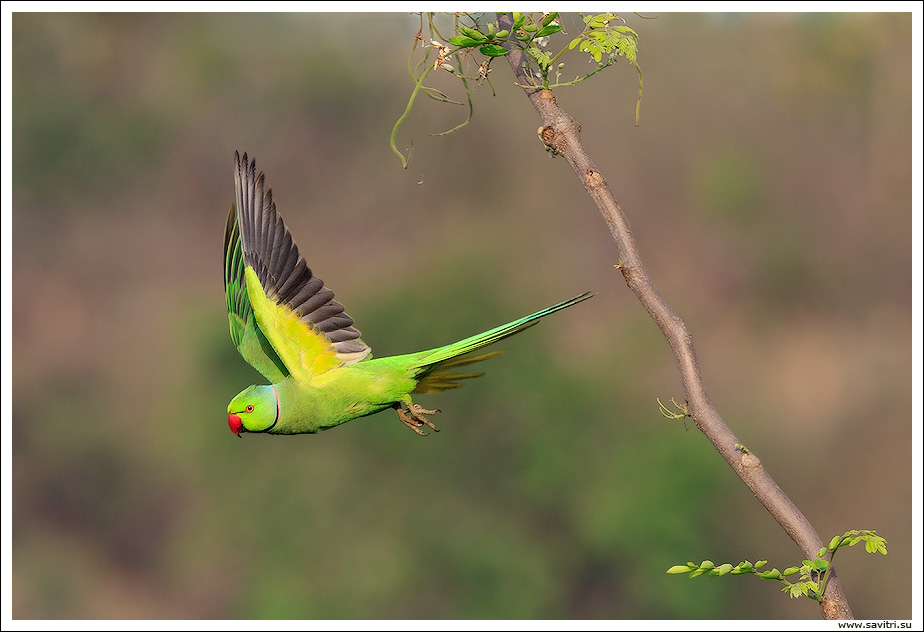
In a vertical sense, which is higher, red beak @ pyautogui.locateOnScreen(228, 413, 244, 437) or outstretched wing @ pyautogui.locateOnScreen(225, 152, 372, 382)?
outstretched wing @ pyautogui.locateOnScreen(225, 152, 372, 382)

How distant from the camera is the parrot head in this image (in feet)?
5.82

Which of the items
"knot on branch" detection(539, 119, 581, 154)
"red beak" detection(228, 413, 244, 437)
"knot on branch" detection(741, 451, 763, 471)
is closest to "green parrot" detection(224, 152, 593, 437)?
"red beak" detection(228, 413, 244, 437)

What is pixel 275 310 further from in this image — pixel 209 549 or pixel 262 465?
pixel 209 549

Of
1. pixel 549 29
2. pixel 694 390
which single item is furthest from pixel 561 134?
pixel 694 390

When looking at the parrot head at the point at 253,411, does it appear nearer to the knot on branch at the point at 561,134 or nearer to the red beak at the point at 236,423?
the red beak at the point at 236,423

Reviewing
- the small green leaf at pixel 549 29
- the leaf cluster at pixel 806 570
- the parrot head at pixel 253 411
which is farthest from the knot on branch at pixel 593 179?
the parrot head at pixel 253 411

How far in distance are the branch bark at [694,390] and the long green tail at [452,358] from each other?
0.99 ft

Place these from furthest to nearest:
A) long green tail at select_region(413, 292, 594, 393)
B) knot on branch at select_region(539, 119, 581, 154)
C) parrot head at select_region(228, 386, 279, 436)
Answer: parrot head at select_region(228, 386, 279, 436) → long green tail at select_region(413, 292, 594, 393) → knot on branch at select_region(539, 119, 581, 154)

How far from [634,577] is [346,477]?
303 centimetres

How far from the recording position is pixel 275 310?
5.89 ft

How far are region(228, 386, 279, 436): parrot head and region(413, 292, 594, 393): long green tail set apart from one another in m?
0.30

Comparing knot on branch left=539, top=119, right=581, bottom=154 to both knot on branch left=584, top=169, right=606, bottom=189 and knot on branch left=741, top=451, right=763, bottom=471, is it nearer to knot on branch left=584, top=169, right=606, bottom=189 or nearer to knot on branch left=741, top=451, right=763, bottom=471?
knot on branch left=584, top=169, right=606, bottom=189

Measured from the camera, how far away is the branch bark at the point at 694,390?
1238 mm

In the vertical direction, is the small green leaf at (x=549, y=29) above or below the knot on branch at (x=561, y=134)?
above
